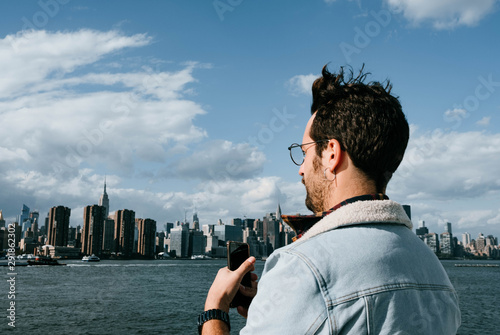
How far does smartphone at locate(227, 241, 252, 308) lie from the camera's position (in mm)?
2260

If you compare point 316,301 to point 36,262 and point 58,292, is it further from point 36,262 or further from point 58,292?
point 36,262

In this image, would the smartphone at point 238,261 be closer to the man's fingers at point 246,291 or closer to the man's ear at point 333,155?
the man's fingers at point 246,291

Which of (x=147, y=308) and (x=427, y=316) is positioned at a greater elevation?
(x=427, y=316)

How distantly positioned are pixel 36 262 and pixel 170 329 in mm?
103654

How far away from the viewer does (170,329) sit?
25.5 metres

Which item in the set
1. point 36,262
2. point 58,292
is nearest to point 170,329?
point 58,292

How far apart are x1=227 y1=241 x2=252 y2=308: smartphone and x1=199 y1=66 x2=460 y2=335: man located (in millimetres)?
48

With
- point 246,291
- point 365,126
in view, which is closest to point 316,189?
point 365,126

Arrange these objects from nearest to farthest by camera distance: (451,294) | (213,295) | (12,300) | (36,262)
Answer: (451,294), (213,295), (12,300), (36,262)

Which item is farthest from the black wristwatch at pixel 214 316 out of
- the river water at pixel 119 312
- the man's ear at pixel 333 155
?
the river water at pixel 119 312

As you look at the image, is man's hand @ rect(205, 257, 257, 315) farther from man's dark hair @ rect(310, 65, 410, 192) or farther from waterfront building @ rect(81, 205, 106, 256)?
waterfront building @ rect(81, 205, 106, 256)

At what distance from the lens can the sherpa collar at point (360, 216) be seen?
167 centimetres

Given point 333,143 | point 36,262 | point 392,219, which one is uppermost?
point 333,143

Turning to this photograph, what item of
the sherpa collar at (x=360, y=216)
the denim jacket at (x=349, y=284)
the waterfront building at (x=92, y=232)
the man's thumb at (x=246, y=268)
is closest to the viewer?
the denim jacket at (x=349, y=284)
